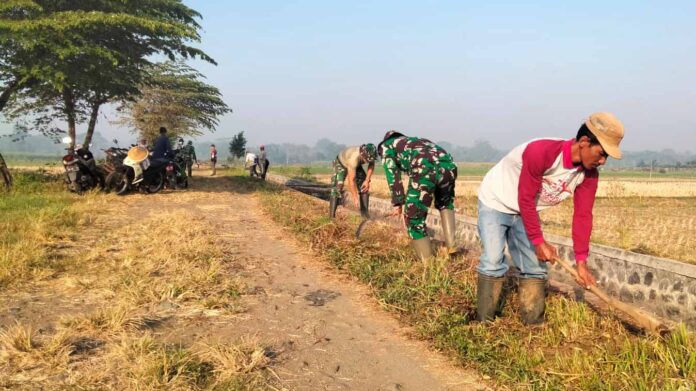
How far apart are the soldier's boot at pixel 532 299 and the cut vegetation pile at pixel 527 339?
9cm

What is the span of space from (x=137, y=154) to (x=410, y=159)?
8615mm

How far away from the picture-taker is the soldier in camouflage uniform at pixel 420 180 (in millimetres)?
4746

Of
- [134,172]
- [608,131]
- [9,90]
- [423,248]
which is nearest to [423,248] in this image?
[423,248]

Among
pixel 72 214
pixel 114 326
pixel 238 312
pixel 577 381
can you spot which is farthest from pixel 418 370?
pixel 72 214

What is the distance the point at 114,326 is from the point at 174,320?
416mm

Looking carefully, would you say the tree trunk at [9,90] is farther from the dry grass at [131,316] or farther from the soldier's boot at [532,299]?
the soldier's boot at [532,299]

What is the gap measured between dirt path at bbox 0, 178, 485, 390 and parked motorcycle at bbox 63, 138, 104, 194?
741 centimetres

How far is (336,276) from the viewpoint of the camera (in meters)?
5.00

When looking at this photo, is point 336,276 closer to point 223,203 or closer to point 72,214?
point 72,214

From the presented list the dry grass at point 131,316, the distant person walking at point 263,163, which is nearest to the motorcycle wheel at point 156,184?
the dry grass at point 131,316

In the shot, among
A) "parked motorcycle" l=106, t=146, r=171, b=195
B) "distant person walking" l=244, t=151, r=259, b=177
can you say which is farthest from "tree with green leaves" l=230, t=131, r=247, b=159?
"parked motorcycle" l=106, t=146, r=171, b=195

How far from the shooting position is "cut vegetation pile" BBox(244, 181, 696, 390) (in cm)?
265

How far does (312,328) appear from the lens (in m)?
3.51

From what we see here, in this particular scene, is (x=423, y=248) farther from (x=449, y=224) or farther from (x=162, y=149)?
(x=162, y=149)
